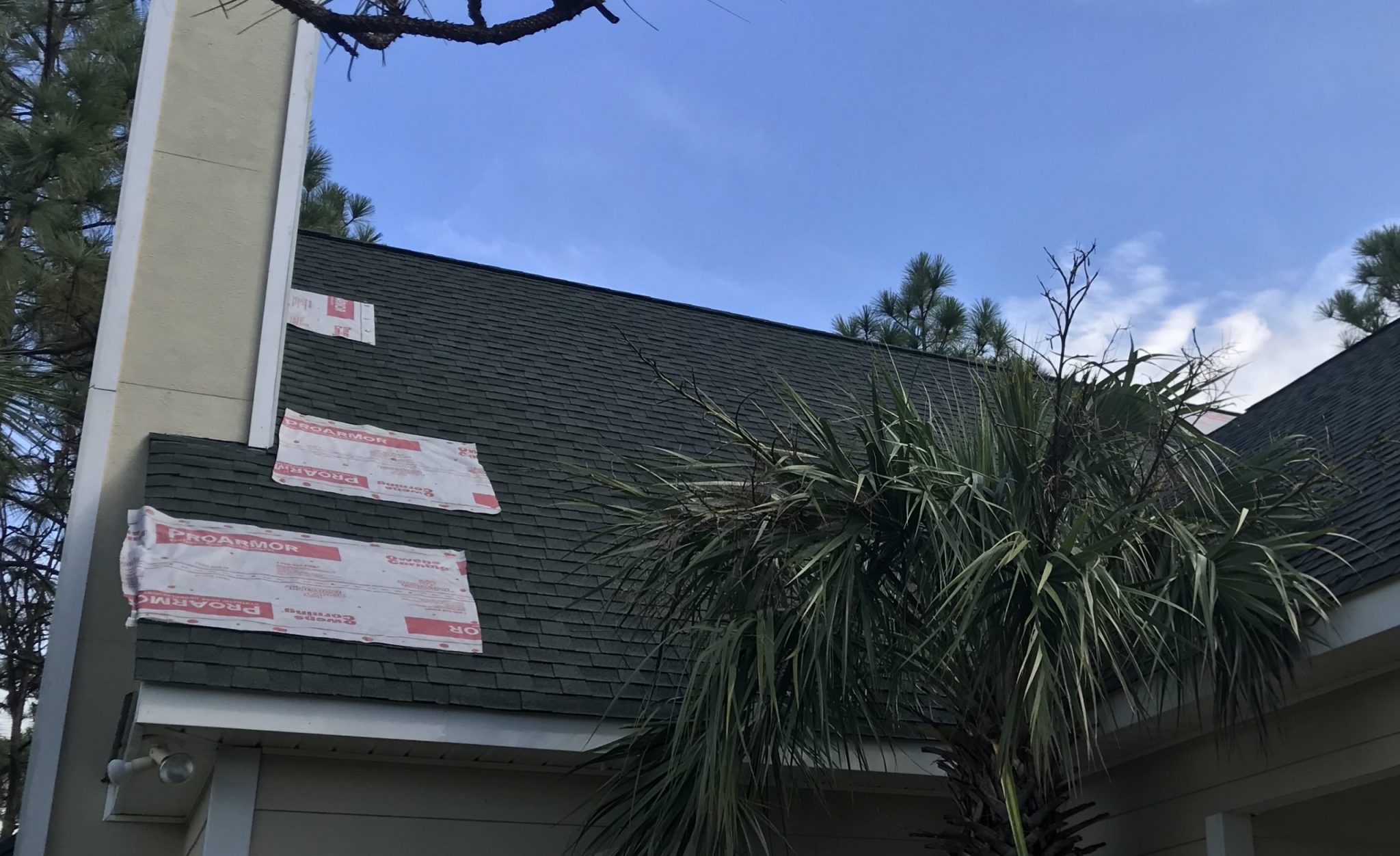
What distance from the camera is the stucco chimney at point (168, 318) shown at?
671 cm

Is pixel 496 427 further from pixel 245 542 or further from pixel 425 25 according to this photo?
pixel 425 25

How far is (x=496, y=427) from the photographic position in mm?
8539

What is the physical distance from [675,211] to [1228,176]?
3.93 meters

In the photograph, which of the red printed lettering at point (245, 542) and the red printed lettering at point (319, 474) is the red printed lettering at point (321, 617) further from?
the red printed lettering at point (319, 474)

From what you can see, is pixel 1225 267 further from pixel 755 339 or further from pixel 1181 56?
pixel 755 339

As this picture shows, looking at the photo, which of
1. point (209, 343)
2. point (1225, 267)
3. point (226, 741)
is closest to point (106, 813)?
point (226, 741)

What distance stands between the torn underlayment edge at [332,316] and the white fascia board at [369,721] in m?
3.98

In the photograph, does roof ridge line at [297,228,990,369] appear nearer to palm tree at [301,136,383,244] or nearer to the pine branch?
the pine branch

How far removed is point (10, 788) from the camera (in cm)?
1530

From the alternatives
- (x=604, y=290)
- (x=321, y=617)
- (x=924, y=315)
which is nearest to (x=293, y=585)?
(x=321, y=617)

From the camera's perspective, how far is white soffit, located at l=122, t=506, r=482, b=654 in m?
5.86

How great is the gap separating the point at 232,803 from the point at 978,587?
3430 millimetres

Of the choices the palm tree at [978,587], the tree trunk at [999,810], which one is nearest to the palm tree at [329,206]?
the palm tree at [978,587]

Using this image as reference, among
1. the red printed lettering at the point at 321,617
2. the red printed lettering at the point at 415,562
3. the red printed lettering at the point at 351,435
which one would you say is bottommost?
the red printed lettering at the point at 321,617
